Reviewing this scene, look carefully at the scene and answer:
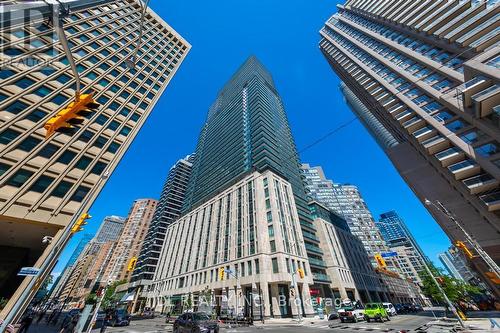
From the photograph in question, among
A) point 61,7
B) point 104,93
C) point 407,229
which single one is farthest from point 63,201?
point 407,229

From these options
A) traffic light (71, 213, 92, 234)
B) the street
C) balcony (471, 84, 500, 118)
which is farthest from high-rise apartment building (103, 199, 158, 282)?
balcony (471, 84, 500, 118)

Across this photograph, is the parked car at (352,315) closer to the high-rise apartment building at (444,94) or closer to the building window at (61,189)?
the high-rise apartment building at (444,94)

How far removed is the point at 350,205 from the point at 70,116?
13381 cm

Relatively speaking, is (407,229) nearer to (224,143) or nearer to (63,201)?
(224,143)

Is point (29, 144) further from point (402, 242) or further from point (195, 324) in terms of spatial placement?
point (402, 242)

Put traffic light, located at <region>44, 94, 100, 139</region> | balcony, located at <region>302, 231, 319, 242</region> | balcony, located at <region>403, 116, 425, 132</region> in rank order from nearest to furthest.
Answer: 1. traffic light, located at <region>44, 94, 100, 139</region>
2. balcony, located at <region>403, 116, 425, 132</region>
3. balcony, located at <region>302, 231, 319, 242</region>

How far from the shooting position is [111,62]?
104 ft

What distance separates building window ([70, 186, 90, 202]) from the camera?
2081 cm

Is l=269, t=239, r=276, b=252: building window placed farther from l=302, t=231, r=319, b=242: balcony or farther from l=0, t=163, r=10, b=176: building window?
l=0, t=163, r=10, b=176: building window

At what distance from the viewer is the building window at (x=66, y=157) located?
21.5 metres

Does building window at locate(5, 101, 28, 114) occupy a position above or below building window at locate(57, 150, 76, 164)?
above

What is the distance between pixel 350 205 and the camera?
120625 millimetres

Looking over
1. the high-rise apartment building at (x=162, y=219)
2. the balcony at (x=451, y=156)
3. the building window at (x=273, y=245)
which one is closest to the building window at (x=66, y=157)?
the building window at (x=273, y=245)

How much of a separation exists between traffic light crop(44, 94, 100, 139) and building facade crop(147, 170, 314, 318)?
110 ft
